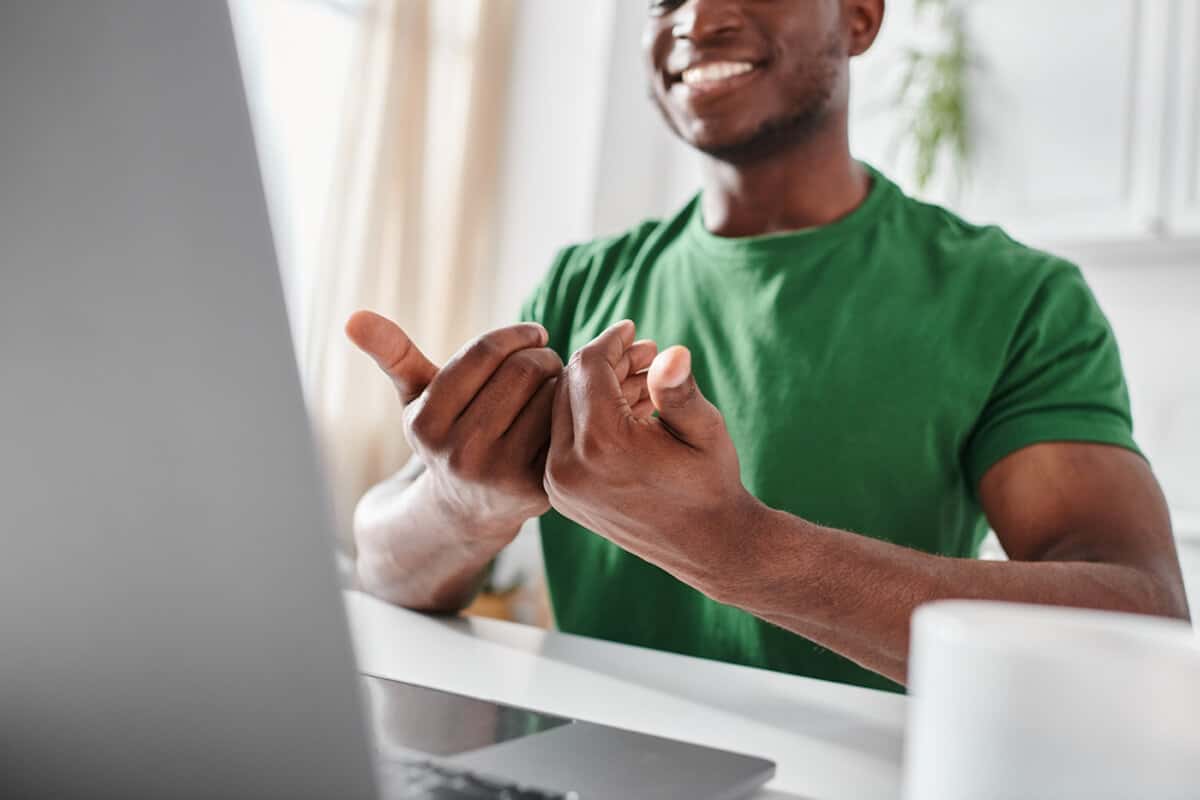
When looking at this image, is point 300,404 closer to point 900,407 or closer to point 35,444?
point 35,444

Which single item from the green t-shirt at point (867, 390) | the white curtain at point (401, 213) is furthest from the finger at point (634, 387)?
the white curtain at point (401, 213)

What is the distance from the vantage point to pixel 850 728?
0.59 metres

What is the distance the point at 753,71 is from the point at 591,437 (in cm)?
72

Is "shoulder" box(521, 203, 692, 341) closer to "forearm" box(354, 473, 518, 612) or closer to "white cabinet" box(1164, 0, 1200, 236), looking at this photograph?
"forearm" box(354, 473, 518, 612)

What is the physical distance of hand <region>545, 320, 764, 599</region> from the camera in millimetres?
600

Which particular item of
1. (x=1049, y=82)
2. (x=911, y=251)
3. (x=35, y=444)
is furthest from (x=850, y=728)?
(x=1049, y=82)

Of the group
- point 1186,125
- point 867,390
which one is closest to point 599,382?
point 867,390

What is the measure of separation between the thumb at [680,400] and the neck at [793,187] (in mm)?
671

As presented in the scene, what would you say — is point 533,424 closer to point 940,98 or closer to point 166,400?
point 166,400

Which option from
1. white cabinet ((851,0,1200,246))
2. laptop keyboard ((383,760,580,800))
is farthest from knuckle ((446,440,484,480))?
white cabinet ((851,0,1200,246))

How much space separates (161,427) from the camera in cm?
24

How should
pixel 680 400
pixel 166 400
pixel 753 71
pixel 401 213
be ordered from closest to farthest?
pixel 166 400, pixel 680 400, pixel 753 71, pixel 401 213

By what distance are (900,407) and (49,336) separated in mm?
885

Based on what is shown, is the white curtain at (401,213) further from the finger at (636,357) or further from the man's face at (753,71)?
the finger at (636,357)
